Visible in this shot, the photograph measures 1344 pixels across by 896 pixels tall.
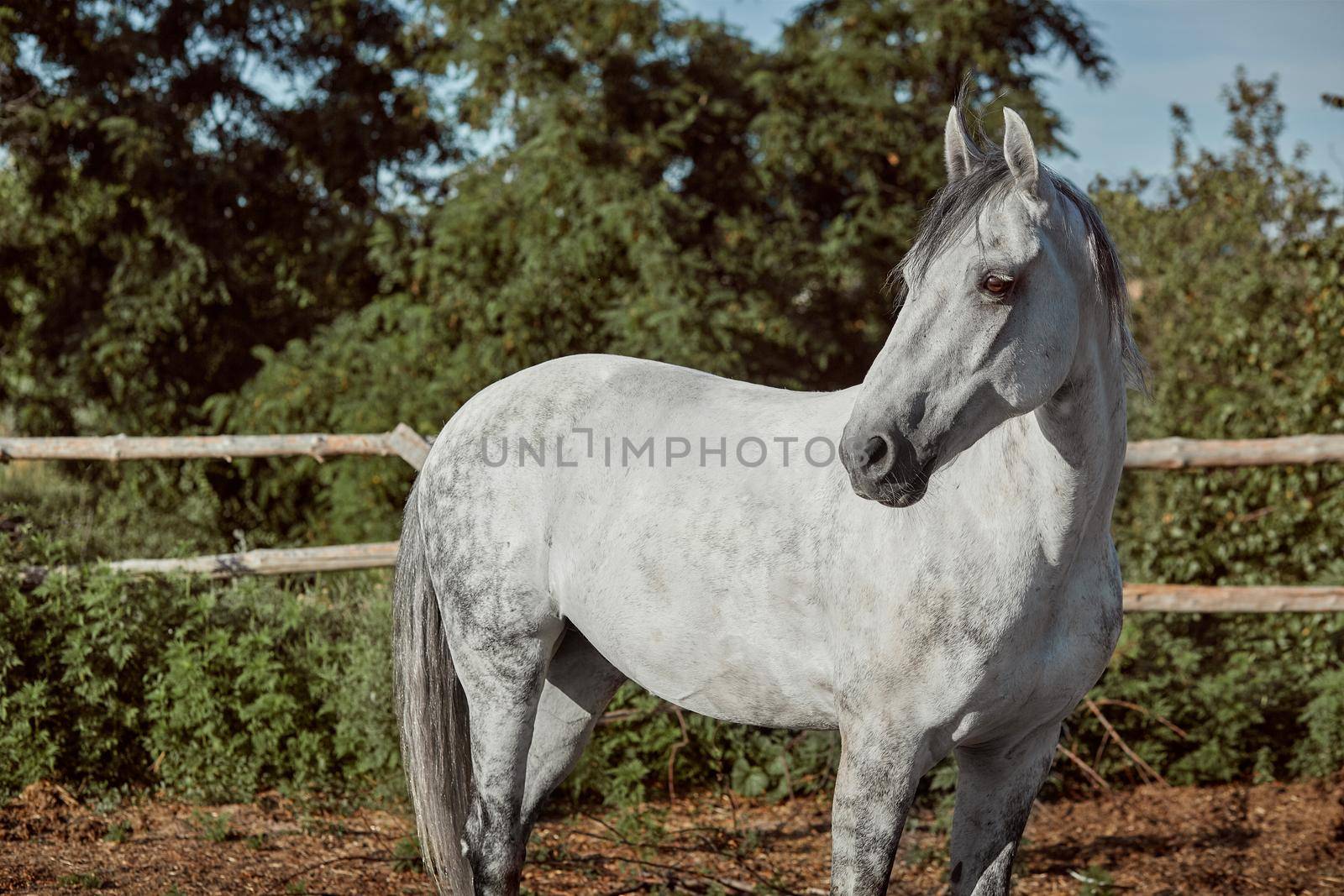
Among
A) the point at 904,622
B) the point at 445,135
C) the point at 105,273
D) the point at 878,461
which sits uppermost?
the point at 445,135

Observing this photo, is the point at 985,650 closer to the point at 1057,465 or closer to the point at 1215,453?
the point at 1057,465

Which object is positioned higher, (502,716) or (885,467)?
(885,467)

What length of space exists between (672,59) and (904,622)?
251 inches

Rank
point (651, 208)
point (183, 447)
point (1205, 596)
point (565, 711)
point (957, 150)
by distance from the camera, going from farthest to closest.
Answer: point (651, 208) < point (183, 447) < point (1205, 596) < point (565, 711) < point (957, 150)

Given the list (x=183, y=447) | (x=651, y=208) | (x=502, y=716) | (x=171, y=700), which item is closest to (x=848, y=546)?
(x=502, y=716)

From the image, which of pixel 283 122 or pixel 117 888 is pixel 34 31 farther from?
pixel 117 888

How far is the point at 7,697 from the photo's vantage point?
4.29m

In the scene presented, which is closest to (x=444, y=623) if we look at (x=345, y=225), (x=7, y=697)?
(x=7, y=697)

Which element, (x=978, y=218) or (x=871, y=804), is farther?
(x=871, y=804)

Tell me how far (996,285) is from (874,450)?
14.1 inches

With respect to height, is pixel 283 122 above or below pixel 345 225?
above

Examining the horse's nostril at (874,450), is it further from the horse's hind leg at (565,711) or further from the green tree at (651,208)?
the green tree at (651,208)

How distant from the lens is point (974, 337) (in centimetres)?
180

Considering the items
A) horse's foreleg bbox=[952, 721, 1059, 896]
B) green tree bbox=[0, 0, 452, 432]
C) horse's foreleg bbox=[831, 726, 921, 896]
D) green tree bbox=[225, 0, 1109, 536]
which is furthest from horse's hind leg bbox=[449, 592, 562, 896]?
green tree bbox=[0, 0, 452, 432]
